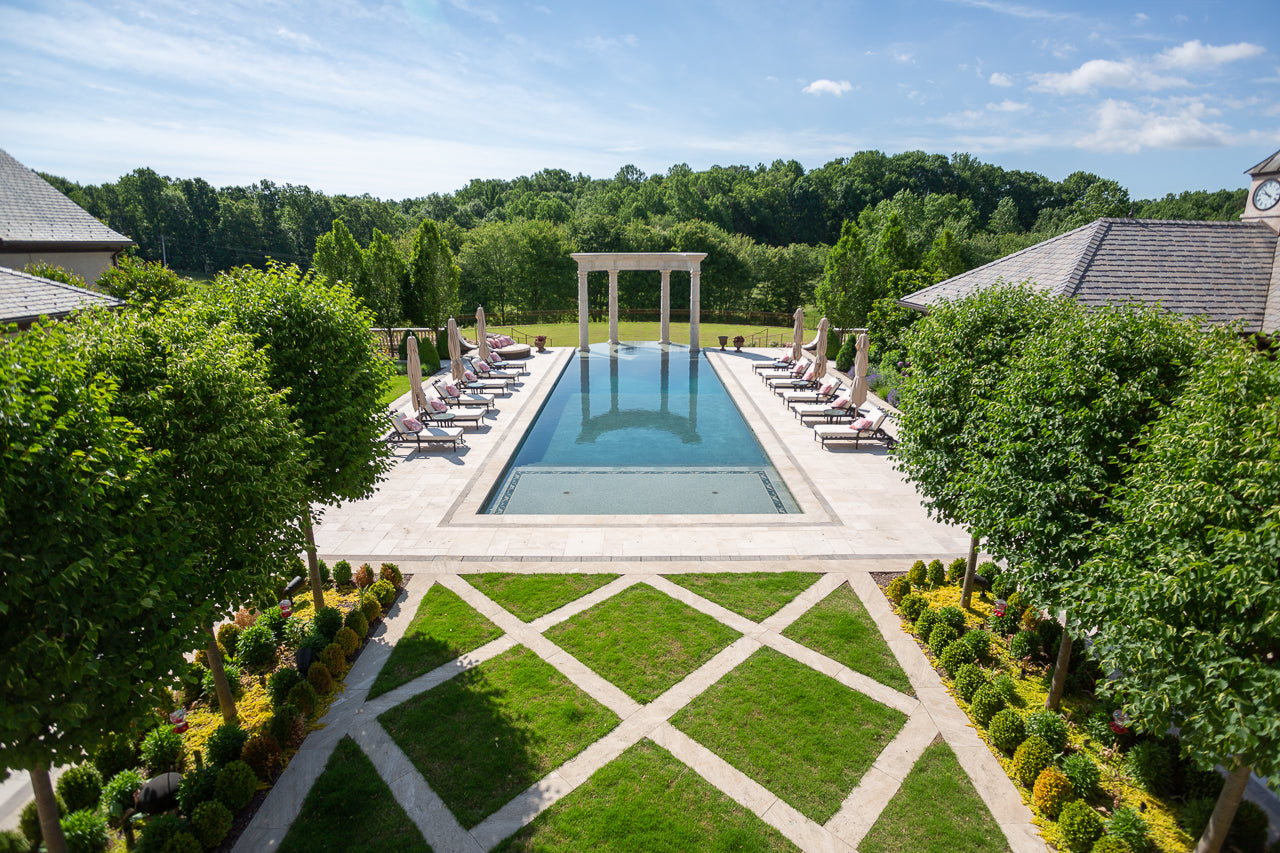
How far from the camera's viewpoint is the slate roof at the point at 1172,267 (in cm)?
1499

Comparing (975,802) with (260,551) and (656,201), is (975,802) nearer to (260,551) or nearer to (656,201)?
(260,551)

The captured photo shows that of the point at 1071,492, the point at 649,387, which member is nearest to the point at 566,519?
the point at 1071,492

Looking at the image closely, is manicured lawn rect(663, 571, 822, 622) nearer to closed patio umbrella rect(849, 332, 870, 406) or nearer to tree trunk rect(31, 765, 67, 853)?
tree trunk rect(31, 765, 67, 853)

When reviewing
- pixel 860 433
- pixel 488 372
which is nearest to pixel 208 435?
pixel 860 433

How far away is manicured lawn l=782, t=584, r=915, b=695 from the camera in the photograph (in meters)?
9.79

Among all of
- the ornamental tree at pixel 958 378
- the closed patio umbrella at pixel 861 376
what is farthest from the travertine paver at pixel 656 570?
the ornamental tree at pixel 958 378

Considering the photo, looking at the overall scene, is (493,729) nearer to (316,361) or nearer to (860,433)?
(316,361)

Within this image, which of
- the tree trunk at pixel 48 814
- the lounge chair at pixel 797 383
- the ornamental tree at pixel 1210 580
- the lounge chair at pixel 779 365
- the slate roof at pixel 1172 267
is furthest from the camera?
the lounge chair at pixel 779 365

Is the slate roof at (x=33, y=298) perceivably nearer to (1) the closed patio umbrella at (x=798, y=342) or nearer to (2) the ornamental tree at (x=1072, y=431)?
(2) the ornamental tree at (x=1072, y=431)

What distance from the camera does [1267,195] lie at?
54.6 feet

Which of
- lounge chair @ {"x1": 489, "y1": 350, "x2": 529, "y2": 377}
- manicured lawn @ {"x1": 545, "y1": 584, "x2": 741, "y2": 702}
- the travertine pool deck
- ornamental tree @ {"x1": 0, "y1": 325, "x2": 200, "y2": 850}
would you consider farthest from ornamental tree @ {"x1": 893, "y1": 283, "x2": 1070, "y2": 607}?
lounge chair @ {"x1": 489, "y1": 350, "x2": 529, "y2": 377}

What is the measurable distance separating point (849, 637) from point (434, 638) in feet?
22.2

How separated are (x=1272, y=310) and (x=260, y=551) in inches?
809

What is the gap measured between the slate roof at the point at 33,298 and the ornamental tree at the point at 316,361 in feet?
16.5
